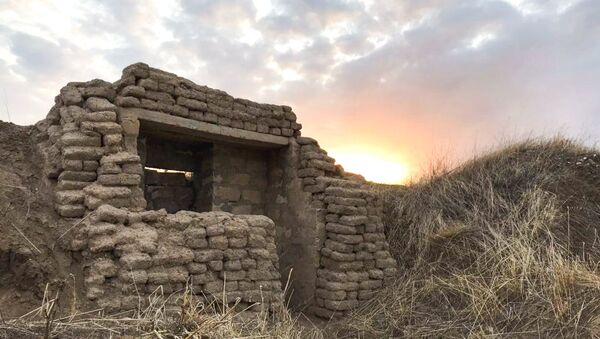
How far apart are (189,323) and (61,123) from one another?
2629 mm

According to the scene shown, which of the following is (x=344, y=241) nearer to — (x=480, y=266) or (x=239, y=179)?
(x=480, y=266)

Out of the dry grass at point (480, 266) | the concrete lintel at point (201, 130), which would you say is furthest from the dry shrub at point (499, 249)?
the concrete lintel at point (201, 130)

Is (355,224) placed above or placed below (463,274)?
above

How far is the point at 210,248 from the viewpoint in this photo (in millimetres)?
3941

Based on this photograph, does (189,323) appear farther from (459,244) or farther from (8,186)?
(459,244)

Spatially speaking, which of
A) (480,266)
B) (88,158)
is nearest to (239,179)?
(88,158)

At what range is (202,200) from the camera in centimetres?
594

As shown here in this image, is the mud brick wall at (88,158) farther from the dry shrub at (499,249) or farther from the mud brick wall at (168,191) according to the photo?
the dry shrub at (499,249)

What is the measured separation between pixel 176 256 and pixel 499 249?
3337 mm

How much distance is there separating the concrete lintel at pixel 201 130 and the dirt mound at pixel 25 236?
3.35ft

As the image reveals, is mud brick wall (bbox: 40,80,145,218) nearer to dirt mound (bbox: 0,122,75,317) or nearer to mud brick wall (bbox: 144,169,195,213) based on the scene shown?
dirt mound (bbox: 0,122,75,317)

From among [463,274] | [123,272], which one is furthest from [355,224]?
[123,272]

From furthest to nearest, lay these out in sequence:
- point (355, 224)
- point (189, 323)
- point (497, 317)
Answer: point (355, 224), point (497, 317), point (189, 323)

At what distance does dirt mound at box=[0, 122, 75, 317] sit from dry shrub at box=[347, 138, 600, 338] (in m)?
2.85
